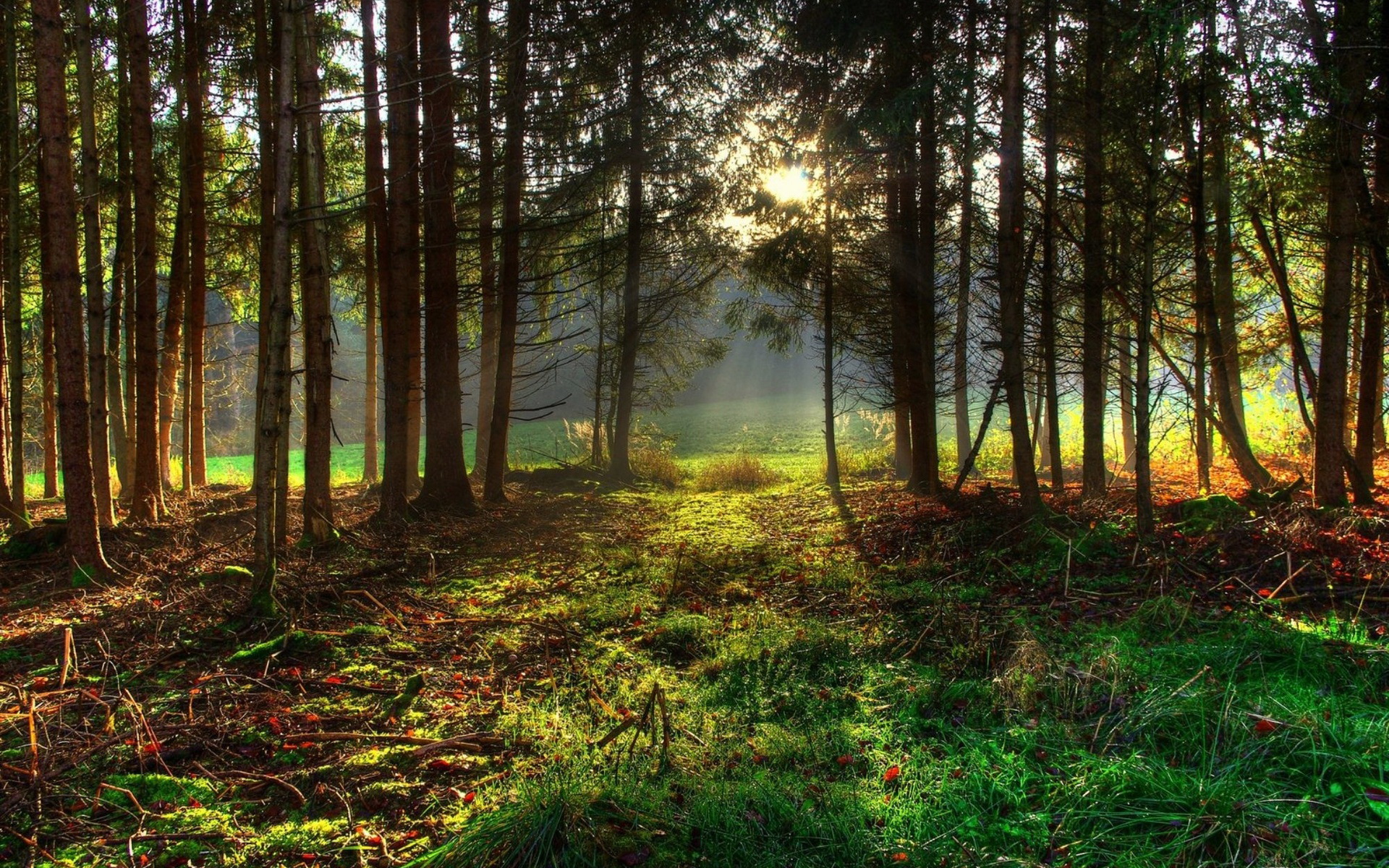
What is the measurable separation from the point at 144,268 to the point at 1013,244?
1014cm

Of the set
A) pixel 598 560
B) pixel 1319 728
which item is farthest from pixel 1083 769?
pixel 598 560

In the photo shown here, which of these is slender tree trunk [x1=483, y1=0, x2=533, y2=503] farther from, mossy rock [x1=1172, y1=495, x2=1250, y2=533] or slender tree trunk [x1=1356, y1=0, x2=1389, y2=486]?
slender tree trunk [x1=1356, y1=0, x2=1389, y2=486]

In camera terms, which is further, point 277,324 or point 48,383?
point 48,383

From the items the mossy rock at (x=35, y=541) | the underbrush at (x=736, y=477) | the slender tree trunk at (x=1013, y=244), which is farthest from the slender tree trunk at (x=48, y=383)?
the slender tree trunk at (x=1013, y=244)

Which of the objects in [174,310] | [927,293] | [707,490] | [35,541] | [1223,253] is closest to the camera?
[35,541]

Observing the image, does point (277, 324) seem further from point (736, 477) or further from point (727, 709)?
point (736, 477)

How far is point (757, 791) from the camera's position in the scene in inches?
113

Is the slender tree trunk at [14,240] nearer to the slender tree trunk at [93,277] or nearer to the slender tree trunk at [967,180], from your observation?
the slender tree trunk at [93,277]

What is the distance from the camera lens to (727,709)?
386 cm

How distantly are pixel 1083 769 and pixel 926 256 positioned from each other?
9330 millimetres

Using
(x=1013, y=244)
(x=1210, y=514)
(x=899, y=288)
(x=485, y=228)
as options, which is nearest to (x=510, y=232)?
(x=485, y=228)

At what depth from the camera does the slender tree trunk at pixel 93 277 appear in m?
6.02

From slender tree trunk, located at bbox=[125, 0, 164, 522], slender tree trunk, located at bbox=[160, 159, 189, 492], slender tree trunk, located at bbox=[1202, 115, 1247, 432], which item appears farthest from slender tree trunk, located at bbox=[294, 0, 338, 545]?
slender tree trunk, located at bbox=[1202, 115, 1247, 432]

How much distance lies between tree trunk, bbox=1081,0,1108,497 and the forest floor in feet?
8.64
